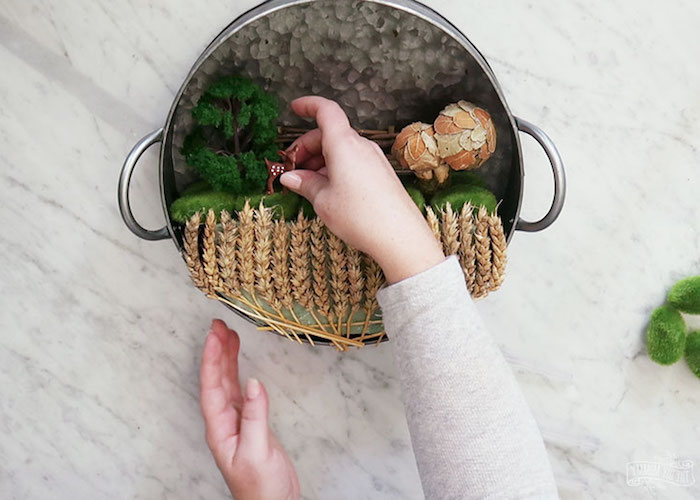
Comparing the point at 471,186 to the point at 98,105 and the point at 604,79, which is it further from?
the point at 98,105

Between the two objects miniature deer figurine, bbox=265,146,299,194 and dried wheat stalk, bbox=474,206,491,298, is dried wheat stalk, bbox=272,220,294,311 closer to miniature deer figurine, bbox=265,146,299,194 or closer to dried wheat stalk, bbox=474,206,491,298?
miniature deer figurine, bbox=265,146,299,194

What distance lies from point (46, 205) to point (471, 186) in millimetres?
500

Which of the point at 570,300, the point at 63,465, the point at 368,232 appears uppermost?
the point at 368,232

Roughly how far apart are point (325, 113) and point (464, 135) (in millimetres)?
131

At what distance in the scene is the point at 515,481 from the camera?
1.52 ft

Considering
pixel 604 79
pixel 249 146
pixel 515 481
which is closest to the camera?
pixel 515 481

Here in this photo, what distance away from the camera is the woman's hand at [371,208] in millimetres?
489

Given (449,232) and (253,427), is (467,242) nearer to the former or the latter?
(449,232)

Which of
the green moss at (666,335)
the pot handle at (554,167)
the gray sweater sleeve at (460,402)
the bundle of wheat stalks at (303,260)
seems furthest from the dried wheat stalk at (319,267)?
the green moss at (666,335)

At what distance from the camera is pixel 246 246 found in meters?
0.55

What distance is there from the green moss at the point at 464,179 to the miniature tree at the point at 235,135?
188 millimetres

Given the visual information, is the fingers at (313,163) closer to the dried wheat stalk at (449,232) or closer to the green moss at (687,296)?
the dried wheat stalk at (449,232)

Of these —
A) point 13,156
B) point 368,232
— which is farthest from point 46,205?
point 368,232

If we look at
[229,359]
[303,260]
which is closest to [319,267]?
[303,260]
